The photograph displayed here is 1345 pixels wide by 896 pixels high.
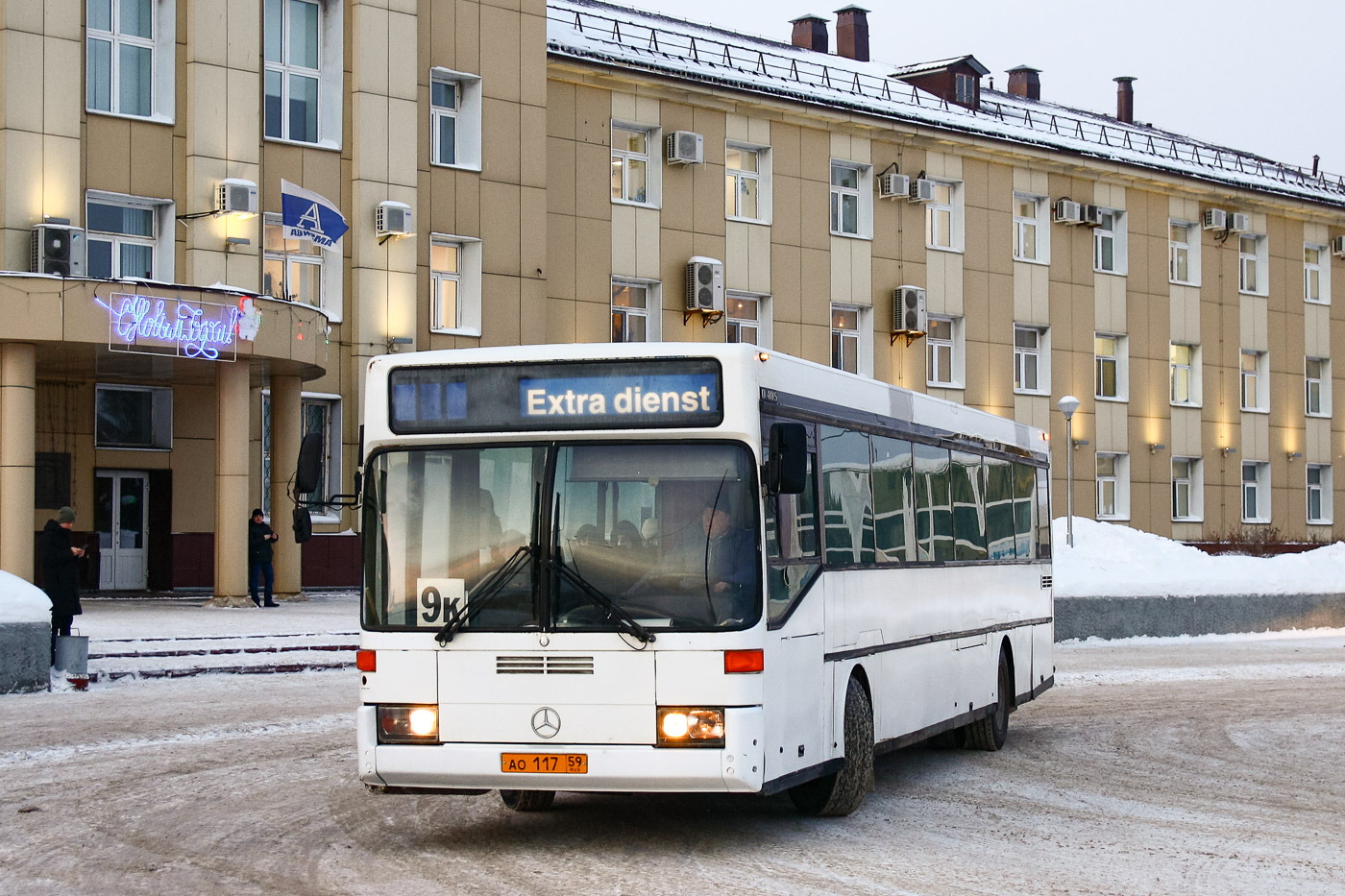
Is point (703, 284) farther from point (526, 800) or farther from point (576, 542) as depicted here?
point (576, 542)

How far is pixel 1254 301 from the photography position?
52969mm

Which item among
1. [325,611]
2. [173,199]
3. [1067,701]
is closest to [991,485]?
[1067,701]

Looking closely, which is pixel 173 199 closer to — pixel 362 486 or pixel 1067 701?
pixel 1067 701

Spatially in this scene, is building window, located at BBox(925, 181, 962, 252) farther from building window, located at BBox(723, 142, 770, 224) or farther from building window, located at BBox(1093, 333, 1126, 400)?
building window, located at BBox(1093, 333, 1126, 400)

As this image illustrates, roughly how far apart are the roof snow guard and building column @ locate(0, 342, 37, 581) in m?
14.7

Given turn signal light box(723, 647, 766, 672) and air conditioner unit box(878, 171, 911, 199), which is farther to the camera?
air conditioner unit box(878, 171, 911, 199)

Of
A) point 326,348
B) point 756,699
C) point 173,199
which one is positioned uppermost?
point 173,199

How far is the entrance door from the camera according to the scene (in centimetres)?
3278

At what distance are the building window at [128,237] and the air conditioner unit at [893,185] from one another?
18.5 m

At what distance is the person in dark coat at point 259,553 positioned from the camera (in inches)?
1162

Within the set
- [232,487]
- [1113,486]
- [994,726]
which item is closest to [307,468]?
[994,726]

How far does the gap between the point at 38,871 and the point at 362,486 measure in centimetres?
250

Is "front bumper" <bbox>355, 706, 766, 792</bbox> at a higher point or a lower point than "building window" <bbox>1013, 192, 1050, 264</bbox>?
lower

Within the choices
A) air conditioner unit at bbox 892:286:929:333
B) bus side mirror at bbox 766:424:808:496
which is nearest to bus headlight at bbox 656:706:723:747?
bus side mirror at bbox 766:424:808:496
